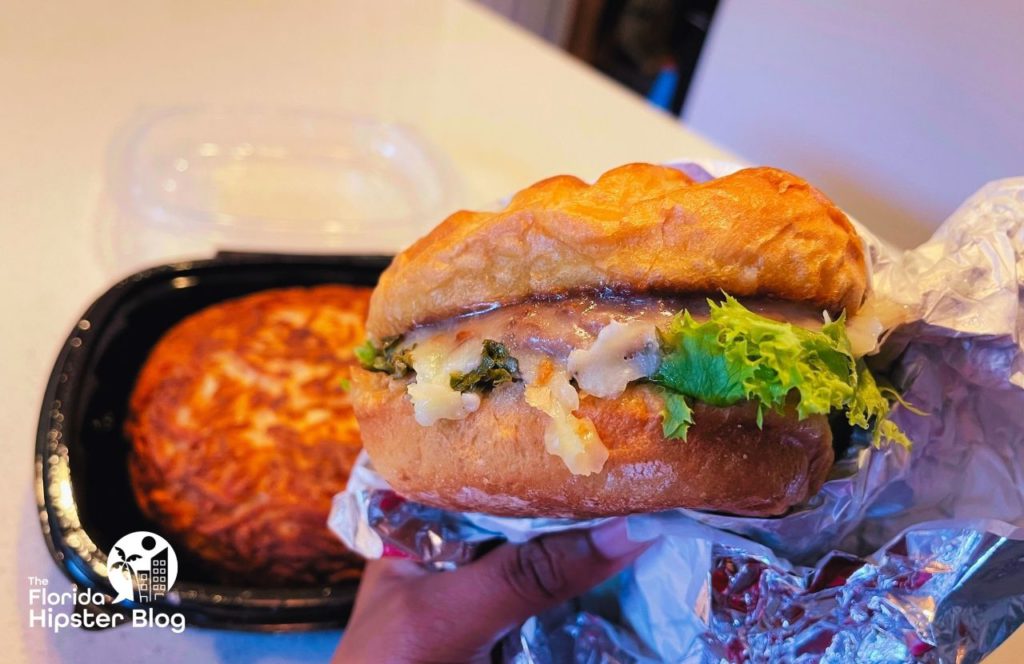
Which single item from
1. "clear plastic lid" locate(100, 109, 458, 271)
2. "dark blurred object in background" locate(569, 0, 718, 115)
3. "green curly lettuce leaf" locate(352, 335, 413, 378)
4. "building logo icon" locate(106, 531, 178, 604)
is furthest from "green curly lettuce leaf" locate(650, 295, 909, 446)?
"dark blurred object in background" locate(569, 0, 718, 115)

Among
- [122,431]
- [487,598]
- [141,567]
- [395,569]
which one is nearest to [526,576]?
[487,598]

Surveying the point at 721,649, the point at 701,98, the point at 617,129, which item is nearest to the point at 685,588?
the point at 721,649

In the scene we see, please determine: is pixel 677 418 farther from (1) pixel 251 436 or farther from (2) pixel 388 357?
(1) pixel 251 436

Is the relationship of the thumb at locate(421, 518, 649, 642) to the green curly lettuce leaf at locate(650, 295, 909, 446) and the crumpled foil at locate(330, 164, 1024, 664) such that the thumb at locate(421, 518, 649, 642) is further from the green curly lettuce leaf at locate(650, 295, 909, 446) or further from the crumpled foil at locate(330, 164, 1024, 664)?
the green curly lettuce leaf at locate(650, 295, 909, 446)

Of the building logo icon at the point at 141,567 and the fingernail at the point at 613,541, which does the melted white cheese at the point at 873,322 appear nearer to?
the fingernail at the point at 613,541

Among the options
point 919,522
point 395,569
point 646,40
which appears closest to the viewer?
point 919,522

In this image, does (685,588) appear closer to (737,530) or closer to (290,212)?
(737,530)

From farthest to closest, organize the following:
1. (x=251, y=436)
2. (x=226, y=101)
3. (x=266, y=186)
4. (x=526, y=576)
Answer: (x=226, y=101) < (x=266, y=186) < (x=251, y=436) < (x=526, y=576)

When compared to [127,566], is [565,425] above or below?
above
